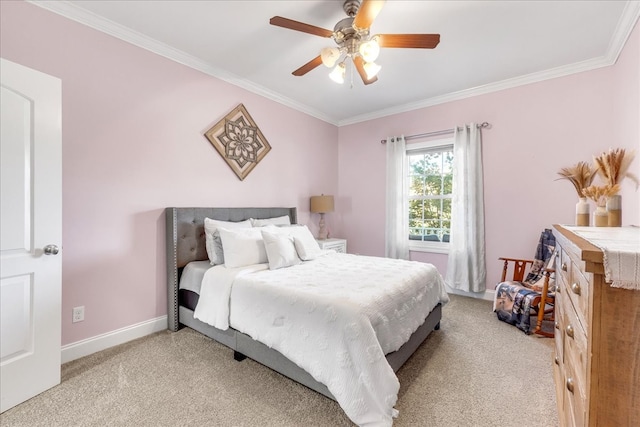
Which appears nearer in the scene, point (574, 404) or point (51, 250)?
point (574, 404)

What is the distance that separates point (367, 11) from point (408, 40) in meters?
0.47

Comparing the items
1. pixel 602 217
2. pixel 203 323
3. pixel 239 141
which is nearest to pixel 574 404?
pixel 602 217

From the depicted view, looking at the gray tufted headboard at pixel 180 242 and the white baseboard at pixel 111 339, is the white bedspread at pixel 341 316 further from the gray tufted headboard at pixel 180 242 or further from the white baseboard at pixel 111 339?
the white baseboard at pixel 111 339

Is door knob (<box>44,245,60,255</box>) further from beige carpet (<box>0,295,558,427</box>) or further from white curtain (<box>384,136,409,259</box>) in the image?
white curtain (<box>384,136,409,259</box>)

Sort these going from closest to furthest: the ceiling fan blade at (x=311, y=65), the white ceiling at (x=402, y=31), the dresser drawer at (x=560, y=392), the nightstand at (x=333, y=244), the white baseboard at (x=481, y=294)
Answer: the dresser drawer at (x=560, y=392), the white ceiling at (x=402, y=31), the ceiling fan blade at (x=311, y=65), the white baseboard at (x=481, y=294), the nightstand at (x=333, y=244)

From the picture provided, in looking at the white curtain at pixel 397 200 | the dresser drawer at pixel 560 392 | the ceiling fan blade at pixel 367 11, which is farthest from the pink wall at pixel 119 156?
the dresser drawer at pixel 560 392

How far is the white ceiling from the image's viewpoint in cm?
213

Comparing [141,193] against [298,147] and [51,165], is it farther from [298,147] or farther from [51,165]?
[298,147]

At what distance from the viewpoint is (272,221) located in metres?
3.44

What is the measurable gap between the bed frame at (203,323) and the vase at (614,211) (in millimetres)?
1382

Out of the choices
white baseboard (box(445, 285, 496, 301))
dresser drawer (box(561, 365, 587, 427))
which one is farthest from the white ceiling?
white baseboard (box(445, 285, 496, 301))

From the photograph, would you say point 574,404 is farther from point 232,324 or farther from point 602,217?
point 232,324

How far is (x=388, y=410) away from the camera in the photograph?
4.74 ft

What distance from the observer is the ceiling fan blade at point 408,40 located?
1.87 m
